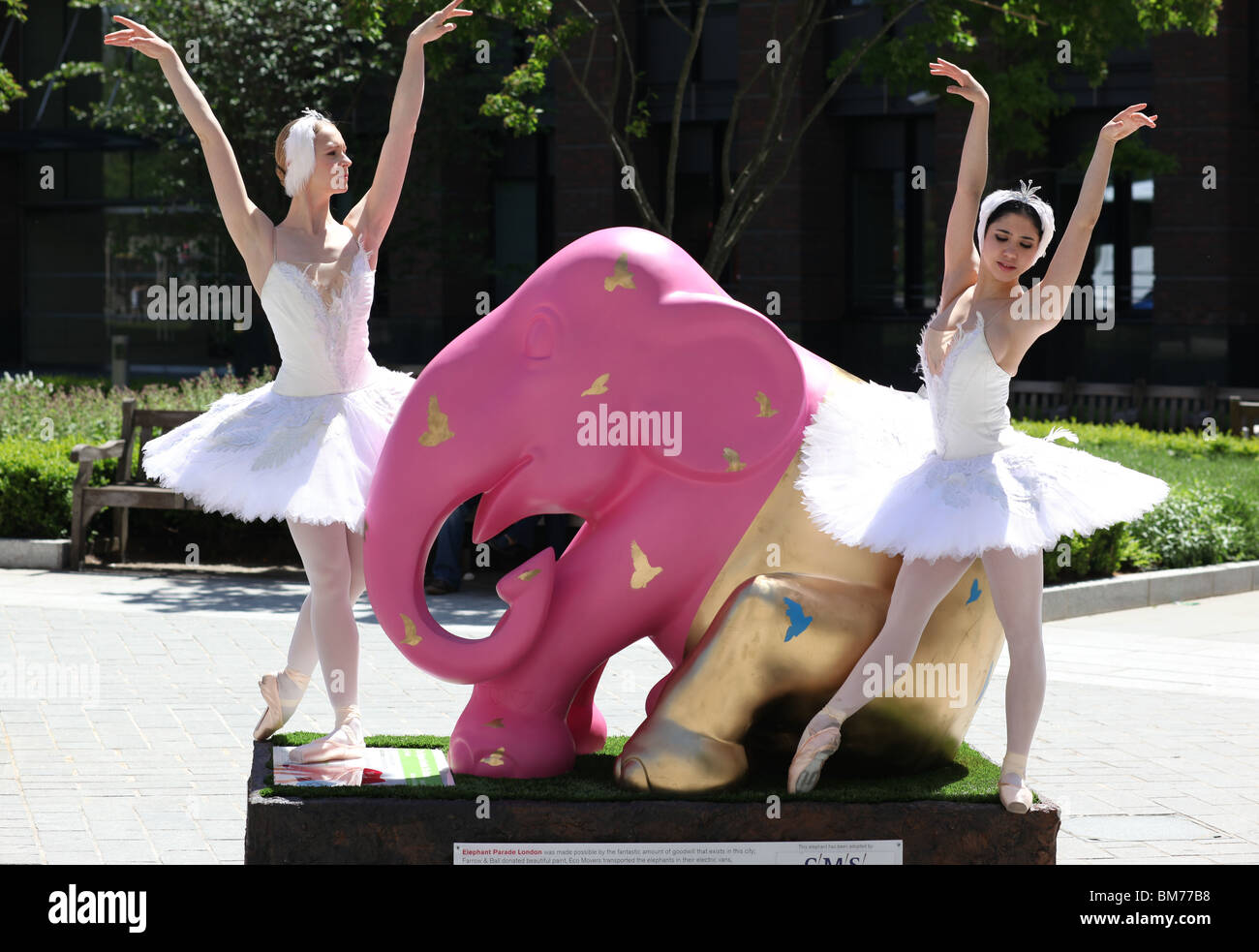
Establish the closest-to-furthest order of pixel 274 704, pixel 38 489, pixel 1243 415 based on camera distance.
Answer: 1. pixel 274 704
2. pixel 38 489
3. pixel 1243 415

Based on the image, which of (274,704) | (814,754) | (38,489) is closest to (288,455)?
(274,704)

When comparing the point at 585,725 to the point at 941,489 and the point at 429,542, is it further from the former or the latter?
the point at 941,489

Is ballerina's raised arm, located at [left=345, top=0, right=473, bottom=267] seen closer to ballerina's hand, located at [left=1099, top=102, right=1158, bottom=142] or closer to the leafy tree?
ballerina's hand, located at [left=1099, top=102, right=1158, bottom=142]

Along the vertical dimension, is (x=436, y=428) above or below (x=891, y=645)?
above

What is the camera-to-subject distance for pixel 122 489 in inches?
440

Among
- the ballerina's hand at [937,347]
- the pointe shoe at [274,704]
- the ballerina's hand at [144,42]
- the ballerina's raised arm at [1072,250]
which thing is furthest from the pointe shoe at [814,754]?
the ballerina's hand at [144,42]

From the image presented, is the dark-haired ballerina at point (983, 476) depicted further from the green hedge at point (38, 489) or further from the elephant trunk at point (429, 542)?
the green hedge at point (38, 489)

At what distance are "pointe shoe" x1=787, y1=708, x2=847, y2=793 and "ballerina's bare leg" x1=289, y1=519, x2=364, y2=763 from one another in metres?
1.38

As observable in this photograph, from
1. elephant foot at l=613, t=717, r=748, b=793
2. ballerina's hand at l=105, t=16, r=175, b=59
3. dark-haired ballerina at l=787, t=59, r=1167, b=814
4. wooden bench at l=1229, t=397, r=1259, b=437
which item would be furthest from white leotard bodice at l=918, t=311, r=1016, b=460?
wooden bench at l=1229, t=397, r=1259, b=437

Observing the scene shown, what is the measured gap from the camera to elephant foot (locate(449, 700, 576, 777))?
4746mm

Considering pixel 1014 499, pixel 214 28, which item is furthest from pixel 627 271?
pixel 214 28

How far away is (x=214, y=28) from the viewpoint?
60.8ft

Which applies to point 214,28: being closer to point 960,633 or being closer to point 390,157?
point 390,157

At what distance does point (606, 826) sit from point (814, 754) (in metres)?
0.61
